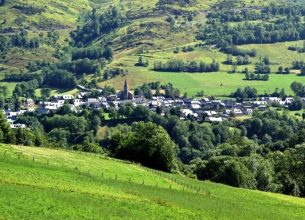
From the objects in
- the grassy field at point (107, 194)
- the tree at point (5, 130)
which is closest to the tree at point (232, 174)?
the grassy field at point (107, 194)

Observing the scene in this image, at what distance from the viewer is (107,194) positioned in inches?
2643

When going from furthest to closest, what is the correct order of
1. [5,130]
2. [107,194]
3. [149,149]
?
[5,130] → [149,149] → [107,194]

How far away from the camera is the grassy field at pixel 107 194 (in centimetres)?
5691

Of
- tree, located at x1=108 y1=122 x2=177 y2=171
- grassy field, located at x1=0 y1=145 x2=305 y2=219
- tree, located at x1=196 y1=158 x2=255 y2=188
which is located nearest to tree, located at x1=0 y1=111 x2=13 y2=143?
tree, located at x1=108 y1=122 x2=177 y2=171

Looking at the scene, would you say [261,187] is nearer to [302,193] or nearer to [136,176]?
[302,193]

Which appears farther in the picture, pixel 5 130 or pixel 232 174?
pixel 5 130

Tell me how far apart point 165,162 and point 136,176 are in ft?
68.5

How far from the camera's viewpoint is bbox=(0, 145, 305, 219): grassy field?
56906mm

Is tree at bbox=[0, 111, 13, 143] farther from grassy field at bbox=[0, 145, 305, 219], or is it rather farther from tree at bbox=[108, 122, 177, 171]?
grassy field at bbox=[0, 145, 305, 219]

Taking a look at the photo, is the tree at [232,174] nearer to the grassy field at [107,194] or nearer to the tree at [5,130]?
the grassy field at [107,194]

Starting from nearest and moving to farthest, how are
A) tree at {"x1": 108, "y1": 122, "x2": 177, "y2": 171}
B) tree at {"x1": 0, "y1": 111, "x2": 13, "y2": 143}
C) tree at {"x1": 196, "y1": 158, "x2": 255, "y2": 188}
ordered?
tree at {"x1": 196, "y1": 158, "x2": 255, "y2": 188}, tree at {"x1": 108, "y1": 122, "x2": 177, "y2": 171}, tree at {"x1": 0, "y1": 111, "x2": 13, "y2": 143}

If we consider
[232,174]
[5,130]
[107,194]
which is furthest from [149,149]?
[107,194]

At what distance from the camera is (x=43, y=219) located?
51.1 meters

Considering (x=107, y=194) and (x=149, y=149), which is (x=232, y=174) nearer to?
(x=149, y=149)
